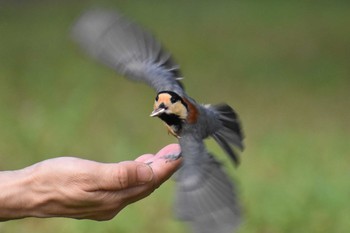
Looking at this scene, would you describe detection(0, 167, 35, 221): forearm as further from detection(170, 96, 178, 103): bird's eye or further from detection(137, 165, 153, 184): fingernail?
detection(170, 96, 178, 103): bird's eye

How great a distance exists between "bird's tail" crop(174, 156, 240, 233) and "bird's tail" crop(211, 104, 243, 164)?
0.24m

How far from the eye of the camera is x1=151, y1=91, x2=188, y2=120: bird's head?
258 centimetres

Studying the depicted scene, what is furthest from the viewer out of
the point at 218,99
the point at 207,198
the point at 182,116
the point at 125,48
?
the point at 218,99

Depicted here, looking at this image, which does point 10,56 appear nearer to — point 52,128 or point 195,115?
point 52,128

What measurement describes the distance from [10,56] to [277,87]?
2.27 m

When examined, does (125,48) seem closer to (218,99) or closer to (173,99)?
(173,99)

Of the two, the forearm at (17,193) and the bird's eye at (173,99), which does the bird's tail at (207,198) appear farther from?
the forearm at (17,193)

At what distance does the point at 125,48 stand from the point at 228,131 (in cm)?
45

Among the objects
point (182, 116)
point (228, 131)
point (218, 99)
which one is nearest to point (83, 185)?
point (182, 116)

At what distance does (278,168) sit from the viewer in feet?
16.7

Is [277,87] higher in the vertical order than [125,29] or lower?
higher

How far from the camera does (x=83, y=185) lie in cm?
271

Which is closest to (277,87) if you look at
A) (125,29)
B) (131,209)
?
(131,209)

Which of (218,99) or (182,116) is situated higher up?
(218,99)
